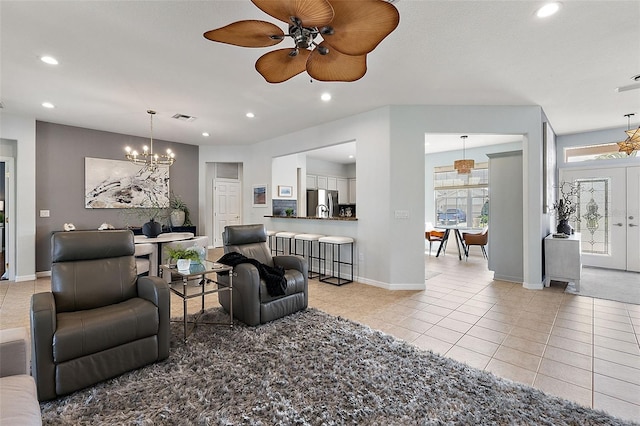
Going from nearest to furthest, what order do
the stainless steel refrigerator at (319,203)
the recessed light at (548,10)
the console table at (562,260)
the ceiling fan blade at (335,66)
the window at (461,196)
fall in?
1. the ceiling fan blade at (335,66)
2. the recessed light at (548,10)
3. the console table at (562,260)
4. the window at (461,196)
5. the stainless steel refrigerator at (319,203)

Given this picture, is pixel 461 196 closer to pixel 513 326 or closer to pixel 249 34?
pixel 513 326

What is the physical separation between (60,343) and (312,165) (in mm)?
7574

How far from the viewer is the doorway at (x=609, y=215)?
5539 mm

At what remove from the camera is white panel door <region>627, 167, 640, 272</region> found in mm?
5488

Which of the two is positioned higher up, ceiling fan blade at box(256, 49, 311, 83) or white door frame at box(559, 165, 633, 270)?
ceiling fan blade at box(256, 49, 311, 83)

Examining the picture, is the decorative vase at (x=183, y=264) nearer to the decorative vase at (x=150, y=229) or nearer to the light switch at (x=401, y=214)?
the decorative vase at (x=150, y=229)

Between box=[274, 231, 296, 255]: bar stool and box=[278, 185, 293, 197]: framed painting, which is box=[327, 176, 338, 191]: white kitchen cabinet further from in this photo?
box=[274, 231, 296, 255]: bar stool

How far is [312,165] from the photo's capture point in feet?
29.3

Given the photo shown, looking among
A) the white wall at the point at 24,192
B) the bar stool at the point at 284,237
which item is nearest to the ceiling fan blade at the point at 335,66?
the bar stool at the point at 284,237

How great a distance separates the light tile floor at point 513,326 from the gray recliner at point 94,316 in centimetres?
113

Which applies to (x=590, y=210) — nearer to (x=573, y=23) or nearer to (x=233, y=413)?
(x=573, y=23)

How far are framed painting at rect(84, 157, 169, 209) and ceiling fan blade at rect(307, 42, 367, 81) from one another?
15.4 feet

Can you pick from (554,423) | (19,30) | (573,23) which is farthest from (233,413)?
(573,23)

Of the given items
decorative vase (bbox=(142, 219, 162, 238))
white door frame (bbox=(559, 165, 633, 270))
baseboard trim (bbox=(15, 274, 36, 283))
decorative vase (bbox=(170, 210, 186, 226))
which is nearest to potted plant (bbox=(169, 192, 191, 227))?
decorative vase (bbox=(170, 210, 186, 226))
